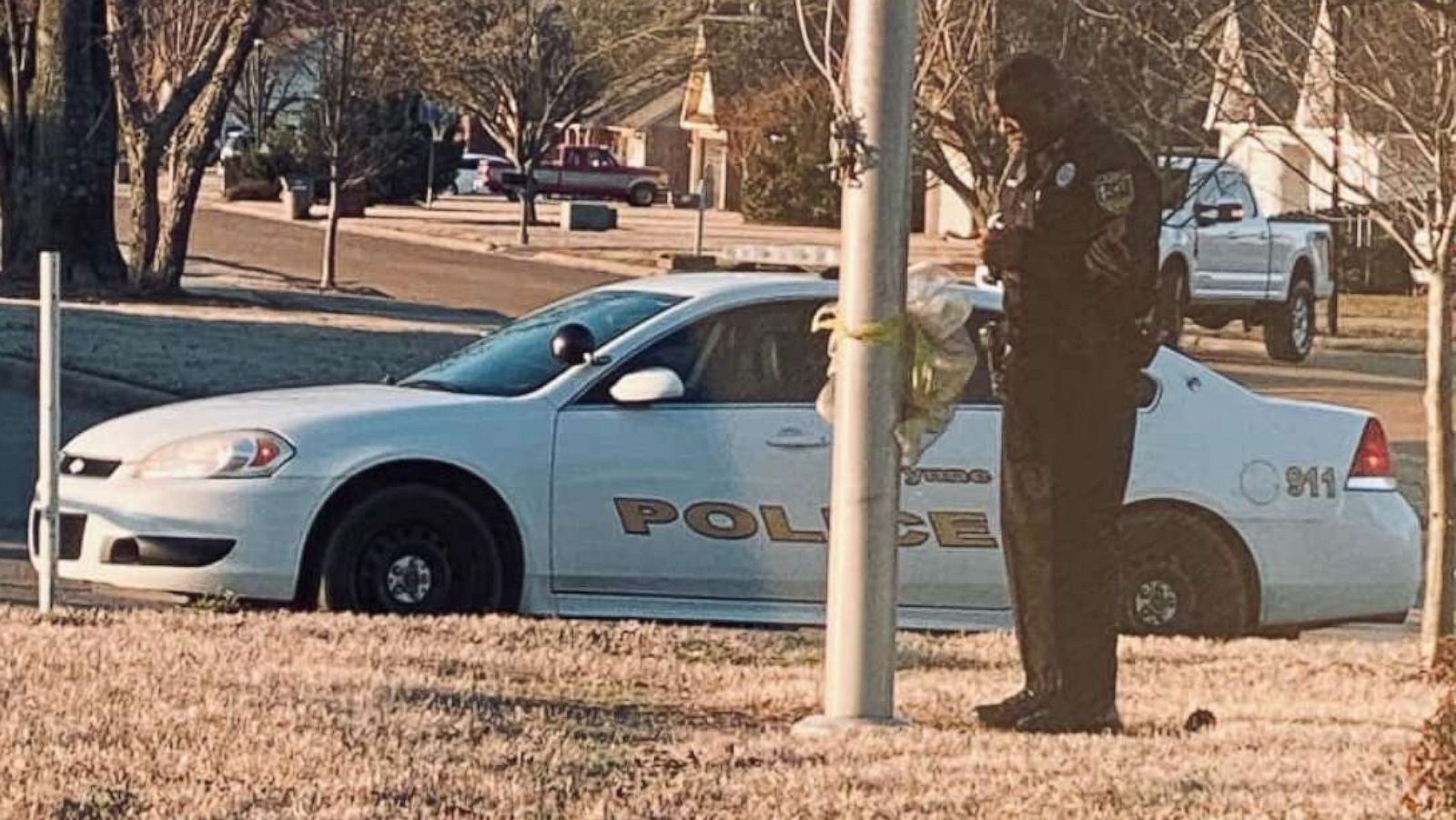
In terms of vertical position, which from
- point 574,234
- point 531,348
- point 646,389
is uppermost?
point 531,348

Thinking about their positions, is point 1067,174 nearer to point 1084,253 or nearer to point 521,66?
point 1084,253

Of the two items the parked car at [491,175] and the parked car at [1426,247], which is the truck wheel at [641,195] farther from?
the parked car at [1426,247]

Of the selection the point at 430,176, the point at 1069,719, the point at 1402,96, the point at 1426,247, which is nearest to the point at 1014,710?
the point at 1069,719

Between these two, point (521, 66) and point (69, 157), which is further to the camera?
point (521, 66)

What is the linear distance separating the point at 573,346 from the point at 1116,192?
395cm

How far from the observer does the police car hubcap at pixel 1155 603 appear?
10227 millimetres

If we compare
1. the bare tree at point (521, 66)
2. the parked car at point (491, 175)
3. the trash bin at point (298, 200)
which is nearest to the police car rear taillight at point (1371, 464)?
the bare tree at point (521, 66)

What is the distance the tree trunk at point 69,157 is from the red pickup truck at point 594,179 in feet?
145

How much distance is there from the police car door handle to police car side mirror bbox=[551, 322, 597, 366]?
2.62 feet

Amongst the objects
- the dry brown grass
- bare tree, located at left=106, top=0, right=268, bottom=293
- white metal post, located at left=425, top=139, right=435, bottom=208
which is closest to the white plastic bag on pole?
the dry brown grass

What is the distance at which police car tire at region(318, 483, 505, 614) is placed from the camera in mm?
9758

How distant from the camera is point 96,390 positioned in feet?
61.2

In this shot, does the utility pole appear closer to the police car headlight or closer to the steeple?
the steeple

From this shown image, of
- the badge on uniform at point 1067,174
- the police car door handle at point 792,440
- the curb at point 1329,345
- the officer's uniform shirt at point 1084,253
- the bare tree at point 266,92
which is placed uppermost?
the bare tree at point 266,92
